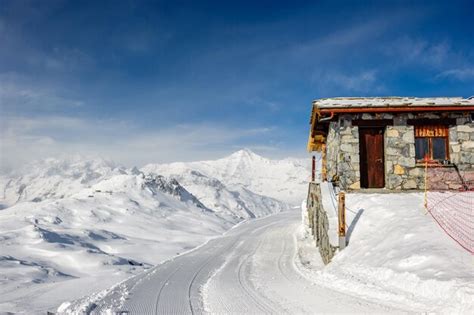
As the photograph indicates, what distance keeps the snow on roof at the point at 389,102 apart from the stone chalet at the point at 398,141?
0.12ft

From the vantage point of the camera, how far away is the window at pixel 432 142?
1405cm

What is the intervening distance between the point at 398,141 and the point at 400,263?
25.2ft

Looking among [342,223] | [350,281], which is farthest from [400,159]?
[350,281]

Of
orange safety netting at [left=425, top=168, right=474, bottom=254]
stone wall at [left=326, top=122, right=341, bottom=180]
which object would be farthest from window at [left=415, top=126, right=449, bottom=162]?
stone wall at [left=326, top=122, right=341, bottom=180]

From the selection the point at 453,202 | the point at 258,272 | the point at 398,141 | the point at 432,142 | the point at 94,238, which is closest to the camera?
the point at 258,272

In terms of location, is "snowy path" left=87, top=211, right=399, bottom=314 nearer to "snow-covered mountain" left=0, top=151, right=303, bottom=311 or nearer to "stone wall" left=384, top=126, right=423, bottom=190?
"snow-covered mountain" left=0, top=151, right=303, bottom=311

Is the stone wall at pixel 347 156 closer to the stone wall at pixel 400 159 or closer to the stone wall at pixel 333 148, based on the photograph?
the stone wall at pixel 333 148

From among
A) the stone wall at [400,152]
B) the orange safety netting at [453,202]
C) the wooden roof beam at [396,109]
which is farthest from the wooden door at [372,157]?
the orange safety netting at [453,202]

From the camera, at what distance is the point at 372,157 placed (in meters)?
14.4

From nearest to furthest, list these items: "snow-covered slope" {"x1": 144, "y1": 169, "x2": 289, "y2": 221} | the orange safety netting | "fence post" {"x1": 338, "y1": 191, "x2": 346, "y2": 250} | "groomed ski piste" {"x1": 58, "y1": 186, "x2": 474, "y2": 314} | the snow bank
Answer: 1. the snow bank
2. "groomed ski piste" {"x1": 58, "y1": 186, "x2": 474, "y2": 314}
3. the orange safety netting
4. "fence post" {"x1": 338, "y1": 191, "x2": 346, "y2": 250}
5. "snow-covered slope" {"x1": 144, "y1": 169, "x2": 289, "y2": 221}

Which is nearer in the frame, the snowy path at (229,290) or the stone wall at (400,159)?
the snowy path at (229,290)

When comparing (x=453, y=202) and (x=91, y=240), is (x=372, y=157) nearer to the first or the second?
(x=453, y=202)

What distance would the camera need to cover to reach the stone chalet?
1380 centimetres

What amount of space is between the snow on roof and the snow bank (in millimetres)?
4326
